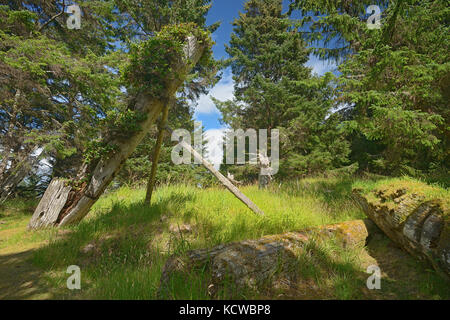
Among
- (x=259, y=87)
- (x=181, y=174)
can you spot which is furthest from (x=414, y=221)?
(x=259, y=87)

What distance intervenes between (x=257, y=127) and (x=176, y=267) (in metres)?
11.9

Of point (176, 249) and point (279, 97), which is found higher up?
point (279, 97)

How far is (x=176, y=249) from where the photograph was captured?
105 inches

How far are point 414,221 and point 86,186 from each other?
583 cm

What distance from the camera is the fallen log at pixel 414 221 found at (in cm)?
201

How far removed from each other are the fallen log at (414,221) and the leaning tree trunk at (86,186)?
15.7 ft

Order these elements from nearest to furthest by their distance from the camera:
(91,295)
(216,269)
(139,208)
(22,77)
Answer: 1. (216,269)
2. (91,295)
3. (139,208)
4. (22,77)

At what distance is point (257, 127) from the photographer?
42.6 ft

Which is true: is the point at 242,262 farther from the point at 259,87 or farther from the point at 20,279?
the point at 259,87

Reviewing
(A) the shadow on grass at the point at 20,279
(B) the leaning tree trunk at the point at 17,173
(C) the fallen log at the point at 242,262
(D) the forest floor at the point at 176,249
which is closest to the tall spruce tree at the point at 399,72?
(D) the forest floor at the point at 176,249
